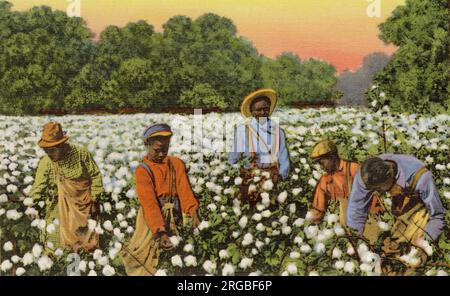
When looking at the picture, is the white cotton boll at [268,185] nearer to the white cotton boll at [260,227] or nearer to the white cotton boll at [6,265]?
the white cotton boll at [260,227]

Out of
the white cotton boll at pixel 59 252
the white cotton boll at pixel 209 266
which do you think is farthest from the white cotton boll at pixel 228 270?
the white cotton boll at pixel 59 252

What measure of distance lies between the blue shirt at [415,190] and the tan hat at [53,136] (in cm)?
364

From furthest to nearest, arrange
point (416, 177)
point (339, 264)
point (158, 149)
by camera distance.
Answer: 1. point (158, 149)
2. point (416, 177)
3. point (339, 264)

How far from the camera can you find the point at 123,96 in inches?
327

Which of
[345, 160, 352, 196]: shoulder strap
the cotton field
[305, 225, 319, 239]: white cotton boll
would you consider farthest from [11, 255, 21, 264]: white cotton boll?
[345, 160, 352, 196]: shoulder strap

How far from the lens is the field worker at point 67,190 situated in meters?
7.94

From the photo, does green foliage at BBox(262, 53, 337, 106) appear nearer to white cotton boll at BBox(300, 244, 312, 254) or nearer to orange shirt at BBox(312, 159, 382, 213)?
orange shirt at BBox(312, 159, 382, 213)

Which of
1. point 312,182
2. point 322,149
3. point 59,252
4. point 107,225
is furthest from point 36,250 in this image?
point 322,149

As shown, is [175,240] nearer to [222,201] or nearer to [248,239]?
[222,201]

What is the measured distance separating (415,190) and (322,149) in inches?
48.1

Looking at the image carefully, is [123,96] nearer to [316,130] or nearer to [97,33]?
[97,33]

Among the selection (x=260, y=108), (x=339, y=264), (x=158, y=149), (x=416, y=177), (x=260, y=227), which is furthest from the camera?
(x=260, y=108)

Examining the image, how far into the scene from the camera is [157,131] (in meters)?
7.98

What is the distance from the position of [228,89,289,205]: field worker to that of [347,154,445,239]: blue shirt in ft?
2.93
